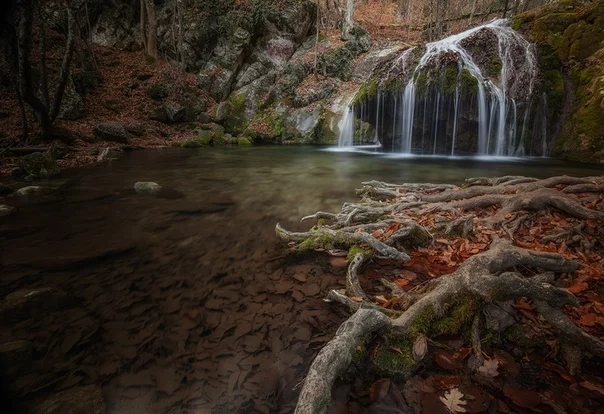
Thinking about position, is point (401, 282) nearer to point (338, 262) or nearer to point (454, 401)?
point (338, 262)

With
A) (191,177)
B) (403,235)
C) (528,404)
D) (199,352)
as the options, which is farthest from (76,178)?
(528,404)

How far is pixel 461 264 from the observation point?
8.74ft

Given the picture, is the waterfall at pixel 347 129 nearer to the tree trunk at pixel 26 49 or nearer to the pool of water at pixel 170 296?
the pool of water at pixel 170 296

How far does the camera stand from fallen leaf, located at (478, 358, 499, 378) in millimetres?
1870

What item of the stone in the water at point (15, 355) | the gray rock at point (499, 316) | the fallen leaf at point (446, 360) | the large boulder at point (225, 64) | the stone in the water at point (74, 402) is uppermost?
the large boulder at point (225, 64)

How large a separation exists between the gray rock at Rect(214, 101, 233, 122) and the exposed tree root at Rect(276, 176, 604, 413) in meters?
17.6

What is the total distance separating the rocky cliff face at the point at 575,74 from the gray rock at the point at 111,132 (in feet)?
64.7

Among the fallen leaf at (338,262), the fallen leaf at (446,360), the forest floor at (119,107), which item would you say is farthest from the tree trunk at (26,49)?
the fallen leaf at (446,360)

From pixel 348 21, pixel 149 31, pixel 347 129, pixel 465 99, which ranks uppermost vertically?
pixel 348 21

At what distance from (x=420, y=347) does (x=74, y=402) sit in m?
2.31

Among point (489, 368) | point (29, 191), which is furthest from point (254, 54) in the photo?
point (489, 368)

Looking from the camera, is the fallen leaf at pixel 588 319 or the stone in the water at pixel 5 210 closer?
the fallen leaf at pixel 588 319

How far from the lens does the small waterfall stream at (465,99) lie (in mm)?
12844

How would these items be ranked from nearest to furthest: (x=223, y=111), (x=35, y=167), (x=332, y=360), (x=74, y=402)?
(x=332, y=360), (x=74, y=402), (x=35, y=167), (x=223, y=111)
